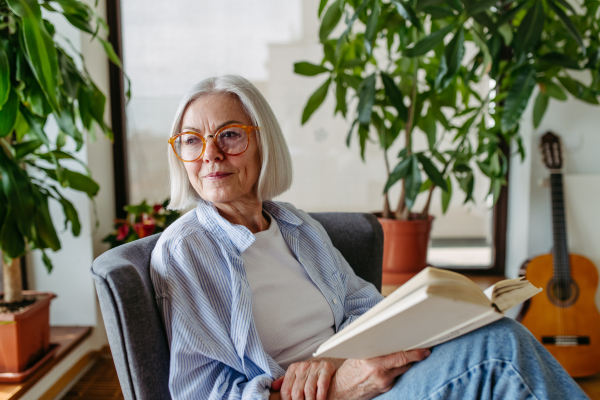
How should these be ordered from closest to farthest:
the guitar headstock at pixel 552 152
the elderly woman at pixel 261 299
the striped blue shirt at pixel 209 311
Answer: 1. the elderly woman at pixel 261 299
2. the striped blue shirt at pixel 209 311
3. the guitar headstock at pixel 552 152

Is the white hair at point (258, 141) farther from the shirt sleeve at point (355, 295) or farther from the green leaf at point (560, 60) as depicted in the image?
the green leaf at point (560, 60)

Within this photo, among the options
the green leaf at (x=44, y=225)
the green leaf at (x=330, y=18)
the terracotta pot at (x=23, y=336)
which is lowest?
the terracotta pot at (x=23, y=336)

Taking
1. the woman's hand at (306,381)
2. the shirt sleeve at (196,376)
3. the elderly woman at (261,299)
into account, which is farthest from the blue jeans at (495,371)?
the shirt sleeve at (196,376)

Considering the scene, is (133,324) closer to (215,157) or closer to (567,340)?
A: (215,157)

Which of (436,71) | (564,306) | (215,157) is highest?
(436,71)

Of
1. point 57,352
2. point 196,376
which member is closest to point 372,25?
point 196,376

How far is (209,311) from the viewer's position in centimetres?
92

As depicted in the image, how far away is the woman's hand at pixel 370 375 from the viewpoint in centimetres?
82

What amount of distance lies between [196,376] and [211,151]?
495mm

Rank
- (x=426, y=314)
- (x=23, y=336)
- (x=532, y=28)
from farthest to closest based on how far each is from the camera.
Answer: (x=23, y=336), (x=532, y=28), (x=426, y=314)

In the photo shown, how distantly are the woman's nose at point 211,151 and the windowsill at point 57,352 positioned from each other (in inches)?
44.7

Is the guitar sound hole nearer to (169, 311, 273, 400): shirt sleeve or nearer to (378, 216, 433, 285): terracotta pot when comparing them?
(378, 216, 433, 285): terracotta pot

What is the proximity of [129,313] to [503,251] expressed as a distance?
220cm

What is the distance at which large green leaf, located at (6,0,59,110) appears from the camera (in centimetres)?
108
